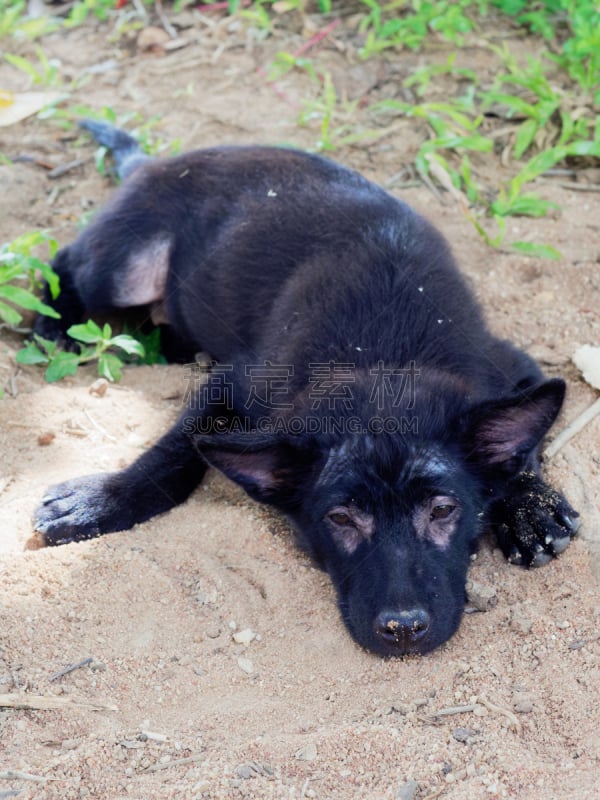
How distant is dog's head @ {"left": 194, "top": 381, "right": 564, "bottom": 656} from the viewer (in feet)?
12.0

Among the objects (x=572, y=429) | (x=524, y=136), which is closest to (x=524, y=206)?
(x=524, y=136)

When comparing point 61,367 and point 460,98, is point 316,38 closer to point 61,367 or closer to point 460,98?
point 460,98

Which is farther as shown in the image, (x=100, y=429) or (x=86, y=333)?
(x=86, y=333)

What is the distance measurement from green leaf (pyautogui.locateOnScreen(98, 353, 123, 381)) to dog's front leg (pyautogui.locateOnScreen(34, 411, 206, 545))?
0.64 metres

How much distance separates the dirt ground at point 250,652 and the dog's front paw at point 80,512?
4.2 inches

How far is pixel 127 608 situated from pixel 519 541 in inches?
63.6

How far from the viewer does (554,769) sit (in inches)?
121

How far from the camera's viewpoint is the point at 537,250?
233 inches

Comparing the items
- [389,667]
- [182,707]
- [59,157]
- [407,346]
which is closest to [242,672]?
[182,707]

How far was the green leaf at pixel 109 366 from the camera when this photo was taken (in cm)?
531

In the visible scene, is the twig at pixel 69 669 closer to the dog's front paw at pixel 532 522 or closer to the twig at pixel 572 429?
the dog's front paw at pixel 532 522

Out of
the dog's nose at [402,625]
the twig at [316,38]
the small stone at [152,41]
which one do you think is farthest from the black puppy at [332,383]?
the small stone at [152,41]

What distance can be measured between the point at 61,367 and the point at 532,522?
8.48ft

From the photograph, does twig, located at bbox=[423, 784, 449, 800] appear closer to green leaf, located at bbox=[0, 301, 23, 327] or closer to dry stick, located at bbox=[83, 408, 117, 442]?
dry stick, located at bbox=[83, 408, 117, 442]
